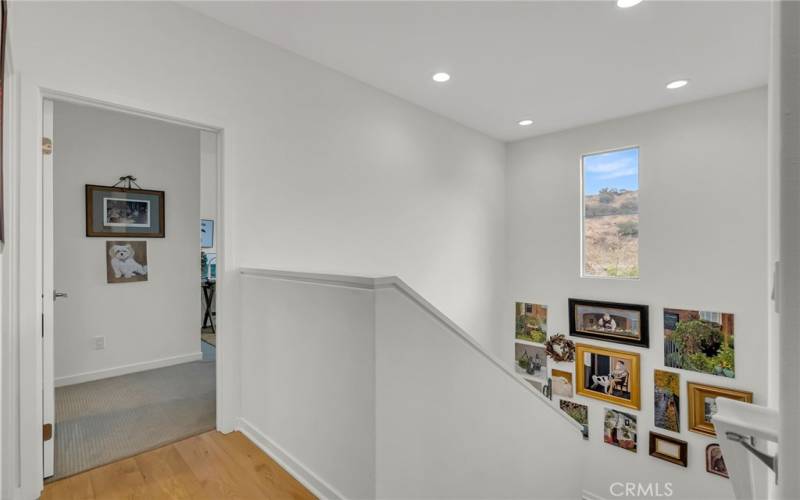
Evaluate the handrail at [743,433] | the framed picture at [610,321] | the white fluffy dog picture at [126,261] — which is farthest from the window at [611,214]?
the white fluffy dog picture at [126,261]

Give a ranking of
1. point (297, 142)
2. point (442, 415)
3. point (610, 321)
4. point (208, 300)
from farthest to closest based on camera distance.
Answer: point (208, 300) < point (610, 321) < point (297, 142) < point (442, 415)

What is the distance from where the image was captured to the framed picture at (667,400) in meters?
3.70

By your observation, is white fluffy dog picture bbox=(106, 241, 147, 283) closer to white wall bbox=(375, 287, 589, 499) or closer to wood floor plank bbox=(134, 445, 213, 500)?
wood floor plank bbox=(134, 445, 213, 500)

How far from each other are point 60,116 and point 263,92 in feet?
6.86

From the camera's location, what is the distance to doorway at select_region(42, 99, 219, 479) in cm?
302

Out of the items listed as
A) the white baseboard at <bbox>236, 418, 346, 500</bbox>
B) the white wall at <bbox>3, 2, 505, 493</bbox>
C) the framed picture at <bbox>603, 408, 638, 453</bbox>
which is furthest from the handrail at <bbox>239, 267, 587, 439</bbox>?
the framed picture at <bbox>603, 408, 638, 453</bbox>

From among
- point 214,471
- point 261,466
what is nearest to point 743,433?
point 261,466

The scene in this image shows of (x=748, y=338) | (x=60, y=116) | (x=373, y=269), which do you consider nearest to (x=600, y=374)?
(x=748, y=338)

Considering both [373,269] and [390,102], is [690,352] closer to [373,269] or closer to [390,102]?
[373,269]

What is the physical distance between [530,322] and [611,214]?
4.94 ft

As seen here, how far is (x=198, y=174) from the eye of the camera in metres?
4.22

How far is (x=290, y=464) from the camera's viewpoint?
1.95 m

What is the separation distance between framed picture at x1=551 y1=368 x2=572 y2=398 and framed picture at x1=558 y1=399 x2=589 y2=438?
99 millimetres

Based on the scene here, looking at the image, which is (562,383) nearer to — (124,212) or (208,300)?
(208,300)
